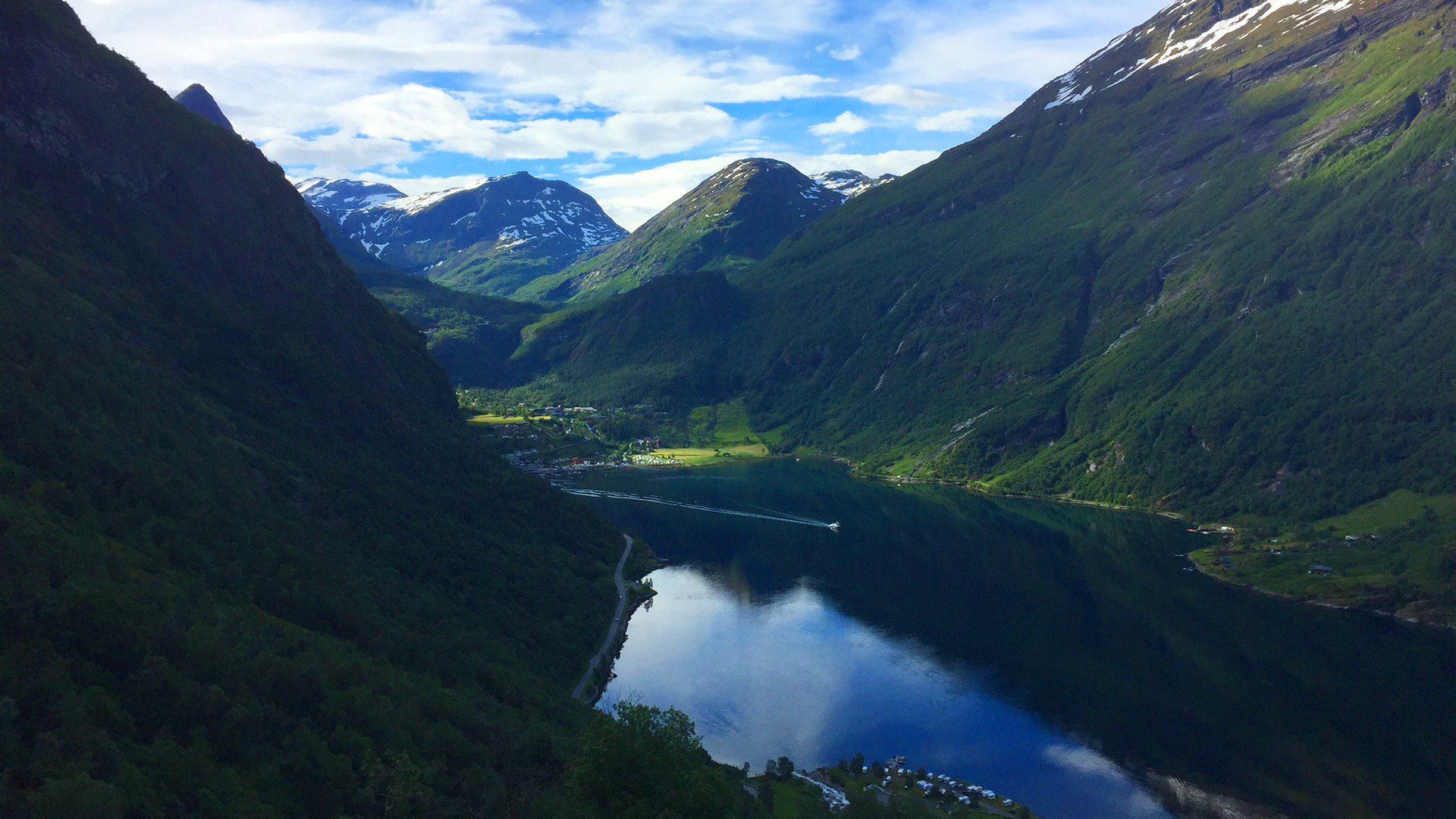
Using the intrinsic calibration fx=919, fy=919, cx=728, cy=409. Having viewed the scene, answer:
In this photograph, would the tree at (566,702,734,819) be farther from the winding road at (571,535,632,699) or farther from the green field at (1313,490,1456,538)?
the green field at (1313,490,1456,538)

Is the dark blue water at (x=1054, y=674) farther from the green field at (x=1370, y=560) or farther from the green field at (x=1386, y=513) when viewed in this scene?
the green field at (x=1386, y=513)

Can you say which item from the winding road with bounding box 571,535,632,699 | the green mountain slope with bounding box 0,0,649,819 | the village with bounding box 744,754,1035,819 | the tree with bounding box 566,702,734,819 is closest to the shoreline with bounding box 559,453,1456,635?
the winding road with bounding box 571,535,632,699

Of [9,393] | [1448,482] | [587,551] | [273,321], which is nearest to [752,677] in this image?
[587,551]

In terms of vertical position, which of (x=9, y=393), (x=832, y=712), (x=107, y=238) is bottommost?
(x=832, y=712)

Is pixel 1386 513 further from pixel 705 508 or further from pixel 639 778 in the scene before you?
pixel 639 778

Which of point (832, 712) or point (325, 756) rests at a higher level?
point (325, 756)

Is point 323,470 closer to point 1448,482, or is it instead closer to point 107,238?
point 107,238
